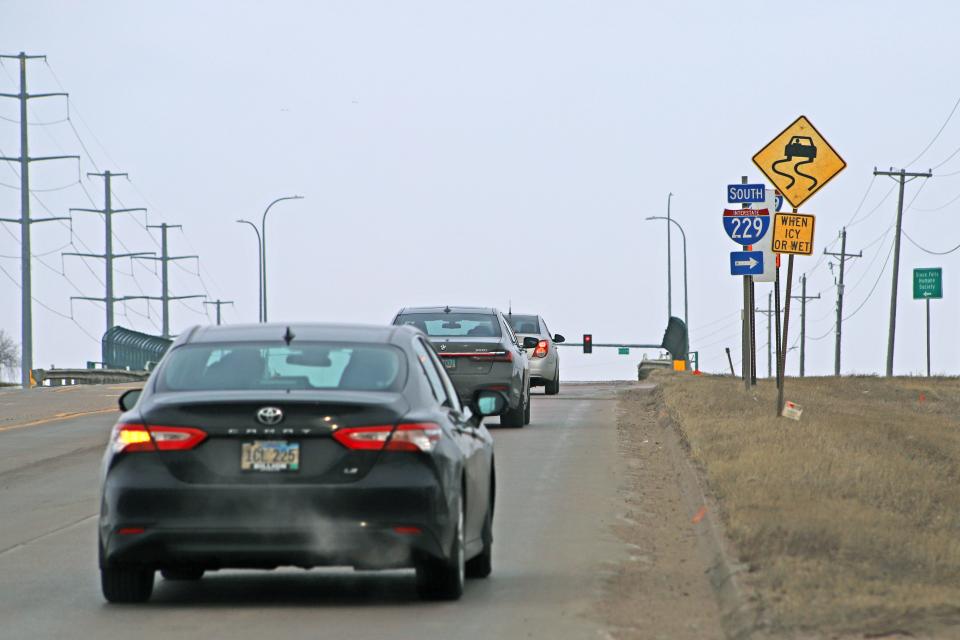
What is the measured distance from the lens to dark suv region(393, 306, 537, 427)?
24.6 m

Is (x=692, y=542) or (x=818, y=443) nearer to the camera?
(x=692, y=542)

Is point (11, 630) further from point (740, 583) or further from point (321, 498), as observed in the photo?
point (740, 583)

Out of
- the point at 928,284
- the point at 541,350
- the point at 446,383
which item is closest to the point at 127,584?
the point at 446,383

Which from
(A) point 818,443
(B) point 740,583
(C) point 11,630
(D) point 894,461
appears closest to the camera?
(C) point 11,630

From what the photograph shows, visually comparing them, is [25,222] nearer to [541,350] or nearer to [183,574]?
[541,350]

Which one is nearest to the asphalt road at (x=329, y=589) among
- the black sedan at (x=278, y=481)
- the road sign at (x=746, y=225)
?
the black sedan at (x=278, y=481)

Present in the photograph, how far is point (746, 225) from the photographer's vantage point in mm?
25891

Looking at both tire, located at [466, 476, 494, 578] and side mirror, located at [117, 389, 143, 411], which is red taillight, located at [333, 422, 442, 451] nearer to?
side mirror, located at [117, 389, 143, 411]

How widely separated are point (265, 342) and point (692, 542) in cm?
408

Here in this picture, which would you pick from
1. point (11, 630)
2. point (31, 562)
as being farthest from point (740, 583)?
point (31, 562)

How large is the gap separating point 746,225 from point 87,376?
4274 cm

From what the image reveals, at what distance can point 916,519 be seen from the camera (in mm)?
12578

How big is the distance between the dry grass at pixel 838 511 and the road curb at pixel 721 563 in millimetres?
89

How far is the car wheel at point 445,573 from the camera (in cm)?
949
